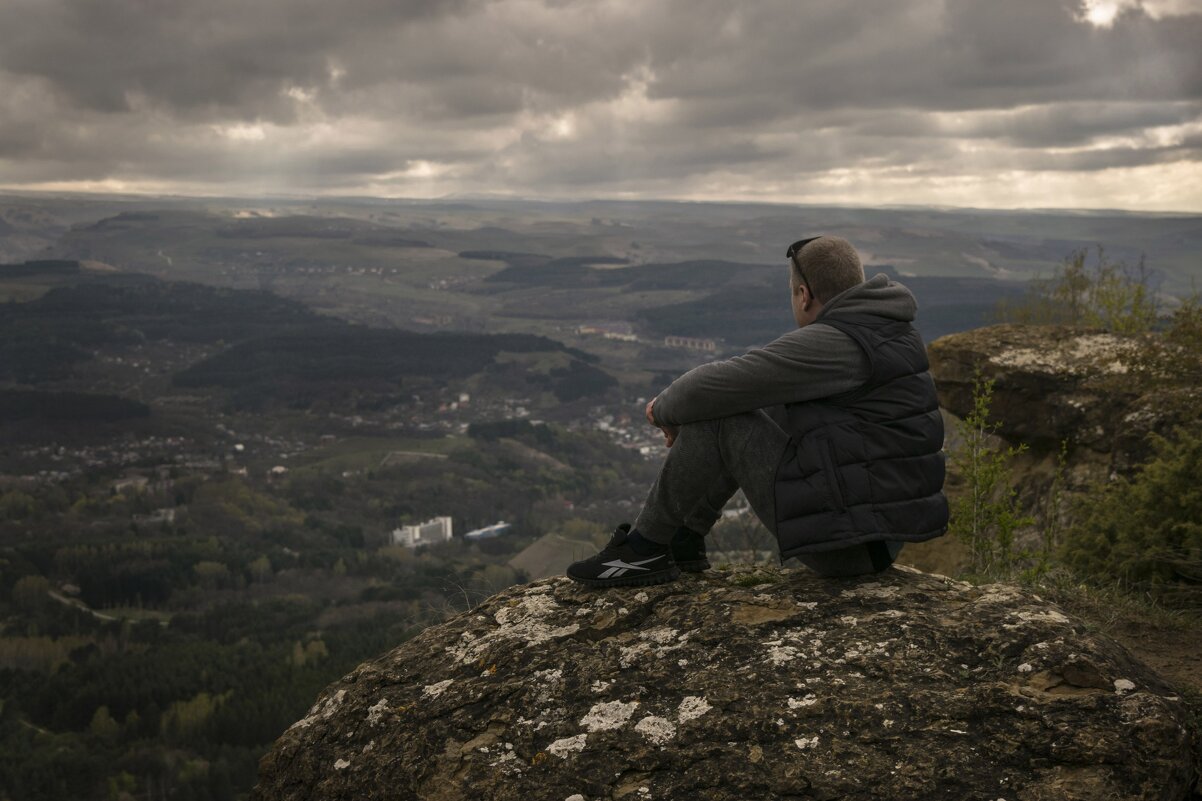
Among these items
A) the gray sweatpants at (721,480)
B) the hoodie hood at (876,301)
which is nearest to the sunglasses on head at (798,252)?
the hoodie hood at (876,301)

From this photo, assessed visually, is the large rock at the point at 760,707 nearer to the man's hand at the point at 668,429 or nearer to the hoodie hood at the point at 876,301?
the man's hand at the point at 668,429

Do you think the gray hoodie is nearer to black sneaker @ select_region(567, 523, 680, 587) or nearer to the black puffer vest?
the black puffer vest

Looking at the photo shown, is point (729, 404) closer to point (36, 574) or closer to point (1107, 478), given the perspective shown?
point (1107, 478)

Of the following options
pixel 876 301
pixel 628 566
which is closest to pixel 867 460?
pixel 876 301

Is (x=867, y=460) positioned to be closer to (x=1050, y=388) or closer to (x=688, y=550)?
(x=688, y=550)

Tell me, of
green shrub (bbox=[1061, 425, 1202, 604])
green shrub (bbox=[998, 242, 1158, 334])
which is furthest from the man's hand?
green shrub (bbox=[998, 242, 1158, 334])

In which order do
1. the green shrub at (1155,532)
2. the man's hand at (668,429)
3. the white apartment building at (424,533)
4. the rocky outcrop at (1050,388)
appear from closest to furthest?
the man's hand at (668,429) < the green shrub at (1155,532) < the rocky outcrop at (1050,388) < the white apartment building at (424,533)
